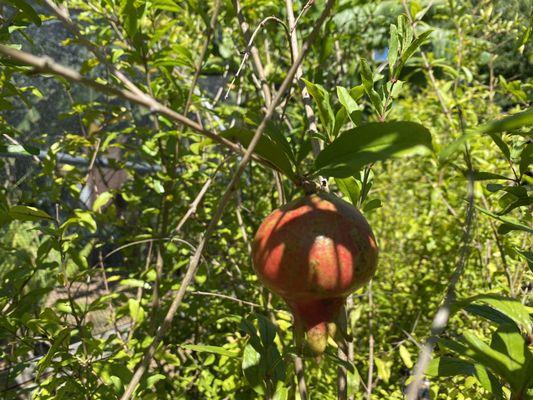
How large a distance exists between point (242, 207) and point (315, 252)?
108 cm

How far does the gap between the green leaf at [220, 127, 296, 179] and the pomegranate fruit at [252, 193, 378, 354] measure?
45 mm

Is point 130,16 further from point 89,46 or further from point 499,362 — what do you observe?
point 499,362

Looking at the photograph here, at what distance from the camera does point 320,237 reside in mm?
500

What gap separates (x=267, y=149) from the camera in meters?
0.54

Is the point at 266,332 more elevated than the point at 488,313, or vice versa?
the point at 488,313

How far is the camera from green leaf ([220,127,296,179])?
53 centimetres

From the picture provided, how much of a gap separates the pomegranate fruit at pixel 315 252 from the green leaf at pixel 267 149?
4cm

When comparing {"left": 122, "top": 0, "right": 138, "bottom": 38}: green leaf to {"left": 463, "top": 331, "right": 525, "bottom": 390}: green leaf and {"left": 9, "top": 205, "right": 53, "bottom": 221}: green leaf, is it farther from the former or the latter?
{"left": 463, "top": 331, "right": 525, "bottom": 390}: green leaf

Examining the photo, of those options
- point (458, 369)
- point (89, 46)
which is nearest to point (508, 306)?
point (458, 369)

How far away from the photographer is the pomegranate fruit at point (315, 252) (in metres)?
0.50

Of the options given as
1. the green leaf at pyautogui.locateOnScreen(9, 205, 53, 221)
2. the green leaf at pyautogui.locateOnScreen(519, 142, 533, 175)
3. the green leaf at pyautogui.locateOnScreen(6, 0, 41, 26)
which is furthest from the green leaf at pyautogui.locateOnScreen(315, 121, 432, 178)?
the green leaf at pyautogui.locateOnScreen(9, 205, 53, 221)

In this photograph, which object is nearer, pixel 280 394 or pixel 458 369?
pixel 458 369

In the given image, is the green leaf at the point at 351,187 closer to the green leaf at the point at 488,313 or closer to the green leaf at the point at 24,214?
the green leaf at the point at 488,313

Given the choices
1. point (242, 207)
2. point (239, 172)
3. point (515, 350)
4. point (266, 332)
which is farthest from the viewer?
point (242, 207)
